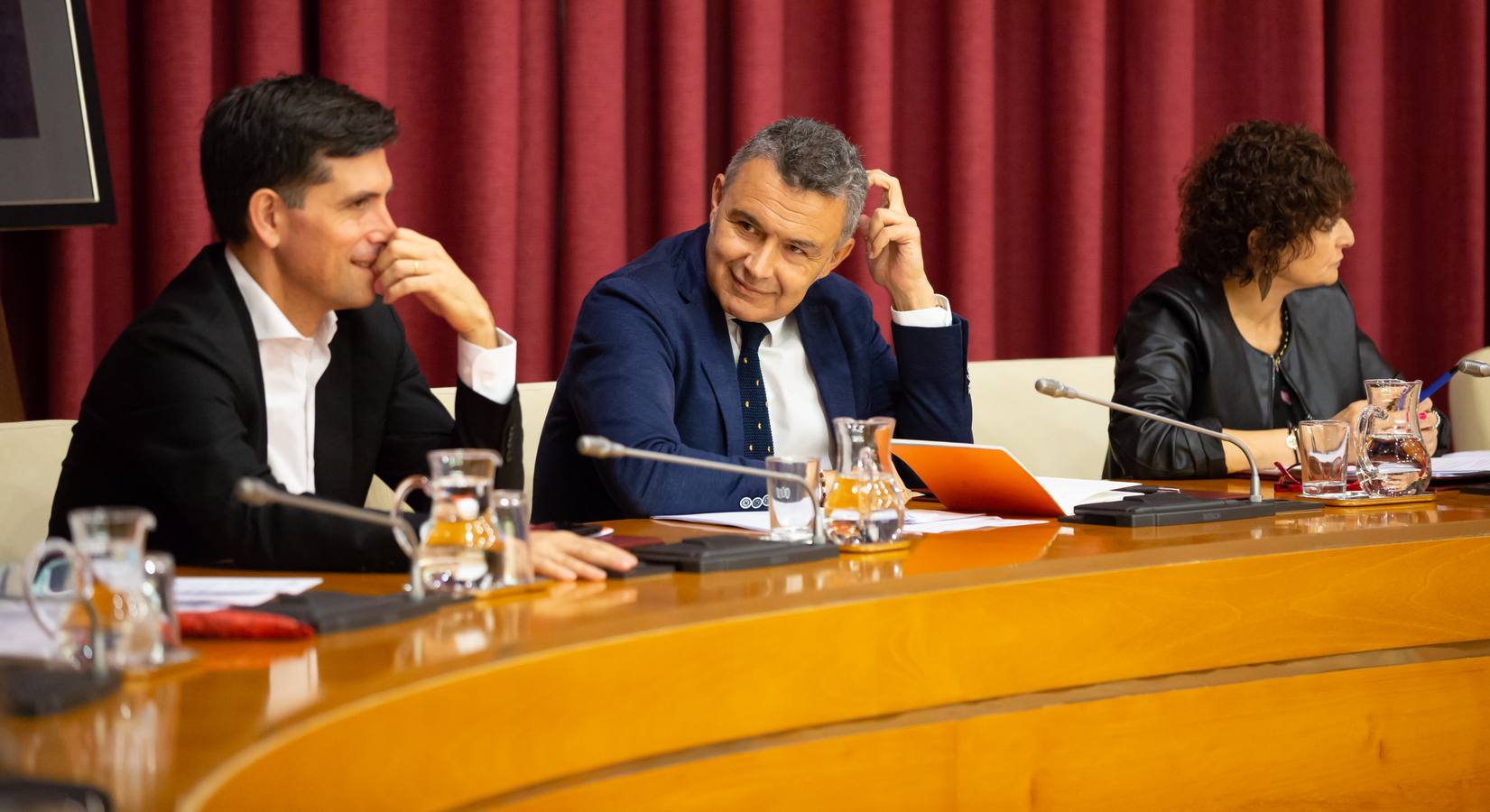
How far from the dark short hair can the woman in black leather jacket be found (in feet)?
4.62

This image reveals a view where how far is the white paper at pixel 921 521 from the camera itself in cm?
182

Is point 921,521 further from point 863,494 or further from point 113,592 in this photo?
point 113,592

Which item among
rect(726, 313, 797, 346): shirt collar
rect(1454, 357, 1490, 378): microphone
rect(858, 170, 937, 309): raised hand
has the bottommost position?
rect(1454, 357, 1490, 378): microphone

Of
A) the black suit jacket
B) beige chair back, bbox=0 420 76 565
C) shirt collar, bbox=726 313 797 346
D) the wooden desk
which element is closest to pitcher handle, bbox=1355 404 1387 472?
the wooden desk

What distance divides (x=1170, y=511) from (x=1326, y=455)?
1.11 ft

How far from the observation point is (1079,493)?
205 centimetres

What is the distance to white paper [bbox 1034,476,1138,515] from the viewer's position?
193cm

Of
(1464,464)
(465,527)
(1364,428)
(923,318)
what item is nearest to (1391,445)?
(1364,428)

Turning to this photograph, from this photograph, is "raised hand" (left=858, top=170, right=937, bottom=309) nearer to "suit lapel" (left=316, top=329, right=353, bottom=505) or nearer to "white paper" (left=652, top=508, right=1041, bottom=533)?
"white paper" (left=652, top=508, right=1041, bottom=533)

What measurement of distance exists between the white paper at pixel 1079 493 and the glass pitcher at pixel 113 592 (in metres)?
1.10

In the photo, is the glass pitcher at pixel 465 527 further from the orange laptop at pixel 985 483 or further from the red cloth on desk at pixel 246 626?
the orange laptop at pixel 985 483

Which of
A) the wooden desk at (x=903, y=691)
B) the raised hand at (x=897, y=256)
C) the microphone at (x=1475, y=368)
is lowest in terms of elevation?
the wooden desk at (x=903, y=691)

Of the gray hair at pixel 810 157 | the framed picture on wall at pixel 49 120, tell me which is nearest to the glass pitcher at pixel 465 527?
the gray hair at pixel 810 157

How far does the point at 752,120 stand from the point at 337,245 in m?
1.57
